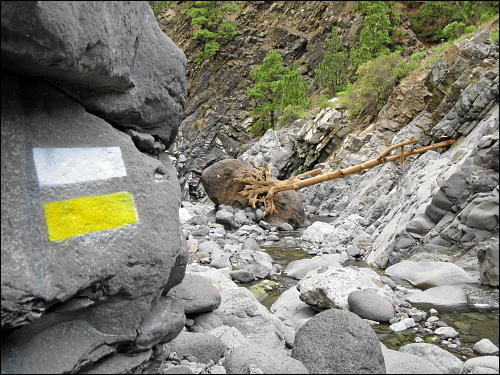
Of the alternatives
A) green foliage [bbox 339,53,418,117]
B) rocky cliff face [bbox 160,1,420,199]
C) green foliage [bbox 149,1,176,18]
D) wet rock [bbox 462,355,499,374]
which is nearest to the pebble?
wet rock [bbox 462,355,499,374]

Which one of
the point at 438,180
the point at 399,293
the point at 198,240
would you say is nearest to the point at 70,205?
the point at 399,293

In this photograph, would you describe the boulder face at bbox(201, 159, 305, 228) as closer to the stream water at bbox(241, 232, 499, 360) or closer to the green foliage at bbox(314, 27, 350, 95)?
the stream water at bbox(241, 232, 499, 360)

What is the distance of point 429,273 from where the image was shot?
617cm

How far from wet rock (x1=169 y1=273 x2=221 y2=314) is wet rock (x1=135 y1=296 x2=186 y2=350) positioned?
1.14m

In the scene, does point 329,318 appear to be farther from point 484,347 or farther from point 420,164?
point 420,164

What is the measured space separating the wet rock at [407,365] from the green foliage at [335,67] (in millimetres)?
22840

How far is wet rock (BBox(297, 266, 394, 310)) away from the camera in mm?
5500

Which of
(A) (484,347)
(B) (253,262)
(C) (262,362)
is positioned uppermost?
(C) (262,362)

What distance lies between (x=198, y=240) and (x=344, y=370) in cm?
803

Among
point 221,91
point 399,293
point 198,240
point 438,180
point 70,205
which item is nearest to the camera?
point 70,205

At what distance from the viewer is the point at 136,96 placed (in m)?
3.19

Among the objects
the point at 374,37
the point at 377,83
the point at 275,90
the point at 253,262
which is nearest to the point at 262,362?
the point at 253,262

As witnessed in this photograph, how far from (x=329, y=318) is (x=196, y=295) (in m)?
1.67

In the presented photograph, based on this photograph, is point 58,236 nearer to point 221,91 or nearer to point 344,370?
point 344,370
